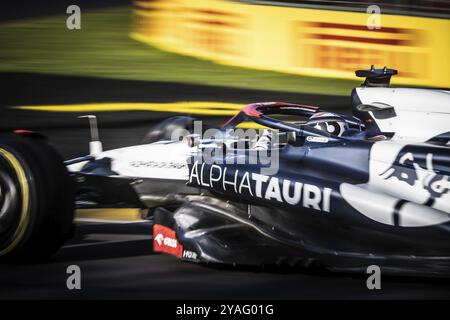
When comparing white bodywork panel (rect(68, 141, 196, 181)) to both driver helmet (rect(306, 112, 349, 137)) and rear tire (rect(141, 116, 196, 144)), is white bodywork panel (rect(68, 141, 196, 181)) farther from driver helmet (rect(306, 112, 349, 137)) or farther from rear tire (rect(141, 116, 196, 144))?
driver helmet (rect(306, 112, 349, 137))

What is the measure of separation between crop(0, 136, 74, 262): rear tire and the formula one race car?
58 cm

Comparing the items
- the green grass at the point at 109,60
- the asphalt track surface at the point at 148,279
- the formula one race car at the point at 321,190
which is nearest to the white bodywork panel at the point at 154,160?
the formula one race car at the point at 321,190

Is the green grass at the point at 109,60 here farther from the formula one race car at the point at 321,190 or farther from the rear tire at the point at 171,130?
the formula one race car at the point at 321,190

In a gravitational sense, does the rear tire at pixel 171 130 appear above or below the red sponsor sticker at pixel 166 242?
above

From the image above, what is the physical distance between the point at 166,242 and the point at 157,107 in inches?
219

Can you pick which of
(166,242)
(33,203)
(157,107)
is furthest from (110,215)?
(157,107)

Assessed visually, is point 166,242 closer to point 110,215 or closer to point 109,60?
point 110,215

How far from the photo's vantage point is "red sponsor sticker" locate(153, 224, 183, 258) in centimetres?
494

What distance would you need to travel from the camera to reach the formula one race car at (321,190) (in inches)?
172

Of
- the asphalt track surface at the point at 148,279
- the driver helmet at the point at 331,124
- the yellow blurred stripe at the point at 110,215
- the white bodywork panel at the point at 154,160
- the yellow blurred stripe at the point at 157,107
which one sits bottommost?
the yellow blurred stripe at the point at 110,215

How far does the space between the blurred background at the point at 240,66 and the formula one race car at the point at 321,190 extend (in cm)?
439

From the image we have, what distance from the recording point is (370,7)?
10922mm

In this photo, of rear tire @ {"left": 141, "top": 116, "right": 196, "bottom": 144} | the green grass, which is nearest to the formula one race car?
rear tire @ {"left": 141, "top": 116, "right": 196, "bottom": 144}

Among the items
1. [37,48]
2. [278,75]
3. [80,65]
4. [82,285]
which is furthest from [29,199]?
[37,48]
